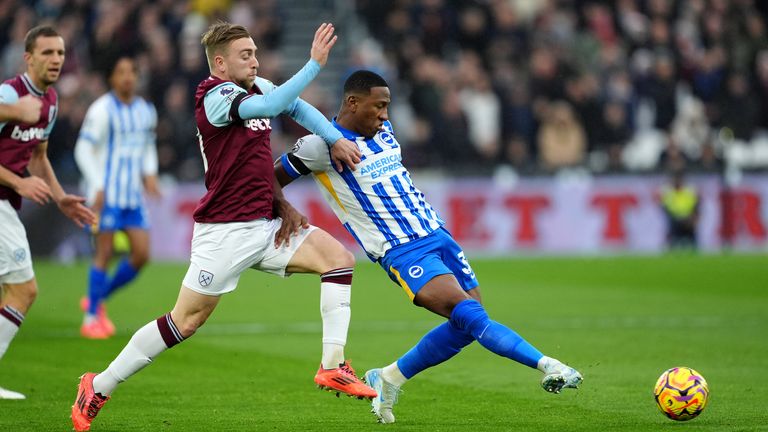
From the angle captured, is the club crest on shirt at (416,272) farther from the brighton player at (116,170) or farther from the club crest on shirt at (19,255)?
the brighton player at (116,170)

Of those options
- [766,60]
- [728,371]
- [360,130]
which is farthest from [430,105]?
[360,130]

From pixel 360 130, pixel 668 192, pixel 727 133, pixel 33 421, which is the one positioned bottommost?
pixel 33 421

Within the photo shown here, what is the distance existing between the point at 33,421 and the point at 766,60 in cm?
2193

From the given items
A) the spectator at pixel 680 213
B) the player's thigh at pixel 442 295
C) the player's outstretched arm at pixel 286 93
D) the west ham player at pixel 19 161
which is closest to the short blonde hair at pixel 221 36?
the player's outstretched arm at pixel 286 93

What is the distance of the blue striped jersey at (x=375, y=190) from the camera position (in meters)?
7.82

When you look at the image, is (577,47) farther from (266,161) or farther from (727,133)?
(266,161)

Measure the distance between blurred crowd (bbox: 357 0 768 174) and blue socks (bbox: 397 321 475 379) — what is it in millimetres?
15108

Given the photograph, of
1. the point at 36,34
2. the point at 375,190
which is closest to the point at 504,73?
the point at 36,34

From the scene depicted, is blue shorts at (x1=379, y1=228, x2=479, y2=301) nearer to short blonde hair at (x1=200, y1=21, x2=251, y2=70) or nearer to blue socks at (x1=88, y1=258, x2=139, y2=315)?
short blonde hair at (x1=200, y1=21, x2=251, y2=70)

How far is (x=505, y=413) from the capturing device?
26.5ft

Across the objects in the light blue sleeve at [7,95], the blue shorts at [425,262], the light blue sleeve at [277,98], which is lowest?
the blue shorts at [425,262]

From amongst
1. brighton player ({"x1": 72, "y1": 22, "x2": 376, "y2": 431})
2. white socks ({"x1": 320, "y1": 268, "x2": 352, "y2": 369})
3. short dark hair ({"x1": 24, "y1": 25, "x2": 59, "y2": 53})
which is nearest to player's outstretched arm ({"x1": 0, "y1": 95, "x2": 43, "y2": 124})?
short dark hair ({"x1": 24, "y1": 25, "x2": 59, "y2": 53})

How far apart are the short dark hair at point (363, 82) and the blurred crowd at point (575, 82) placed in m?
15.1

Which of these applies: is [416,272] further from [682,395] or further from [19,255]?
[19,255]
